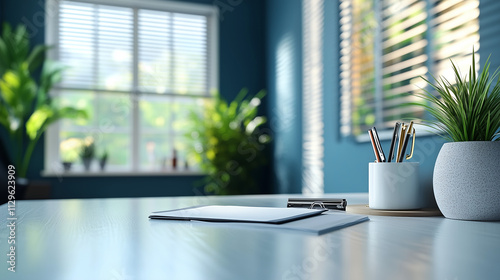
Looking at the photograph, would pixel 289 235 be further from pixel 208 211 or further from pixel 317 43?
pixel 317 43

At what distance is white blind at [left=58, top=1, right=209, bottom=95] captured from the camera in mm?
4125

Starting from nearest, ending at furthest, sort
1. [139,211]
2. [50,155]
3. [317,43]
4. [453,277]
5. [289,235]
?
[453,277] → [289,235] → [139,211] → [317,43] → [50,155]

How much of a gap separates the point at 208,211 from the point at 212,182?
11.2 ft

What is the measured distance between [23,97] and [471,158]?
11.0ft

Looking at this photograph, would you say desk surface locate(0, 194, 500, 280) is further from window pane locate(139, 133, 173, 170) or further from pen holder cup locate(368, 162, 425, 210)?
window pane locate(139, 133, 173, 170)

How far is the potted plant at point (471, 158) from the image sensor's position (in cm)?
82

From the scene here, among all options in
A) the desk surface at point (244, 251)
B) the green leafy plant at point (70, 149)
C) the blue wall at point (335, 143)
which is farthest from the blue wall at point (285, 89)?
the desk surface at point (244, 251)

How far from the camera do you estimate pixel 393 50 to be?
8.59ft

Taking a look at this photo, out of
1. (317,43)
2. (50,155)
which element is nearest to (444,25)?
(317,43)

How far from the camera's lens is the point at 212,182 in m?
4.24

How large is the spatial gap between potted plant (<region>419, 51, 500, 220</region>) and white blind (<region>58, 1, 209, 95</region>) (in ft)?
11.9

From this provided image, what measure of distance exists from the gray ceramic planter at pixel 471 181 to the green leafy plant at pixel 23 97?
331 centimetres

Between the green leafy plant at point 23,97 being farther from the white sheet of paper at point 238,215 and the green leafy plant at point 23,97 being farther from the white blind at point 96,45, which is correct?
the white sheet of paper at point 238,215

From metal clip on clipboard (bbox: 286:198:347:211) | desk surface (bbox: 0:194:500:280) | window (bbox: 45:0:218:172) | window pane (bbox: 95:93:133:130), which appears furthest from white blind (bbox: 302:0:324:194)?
desk surface (bbox: 0:194:500:280)
